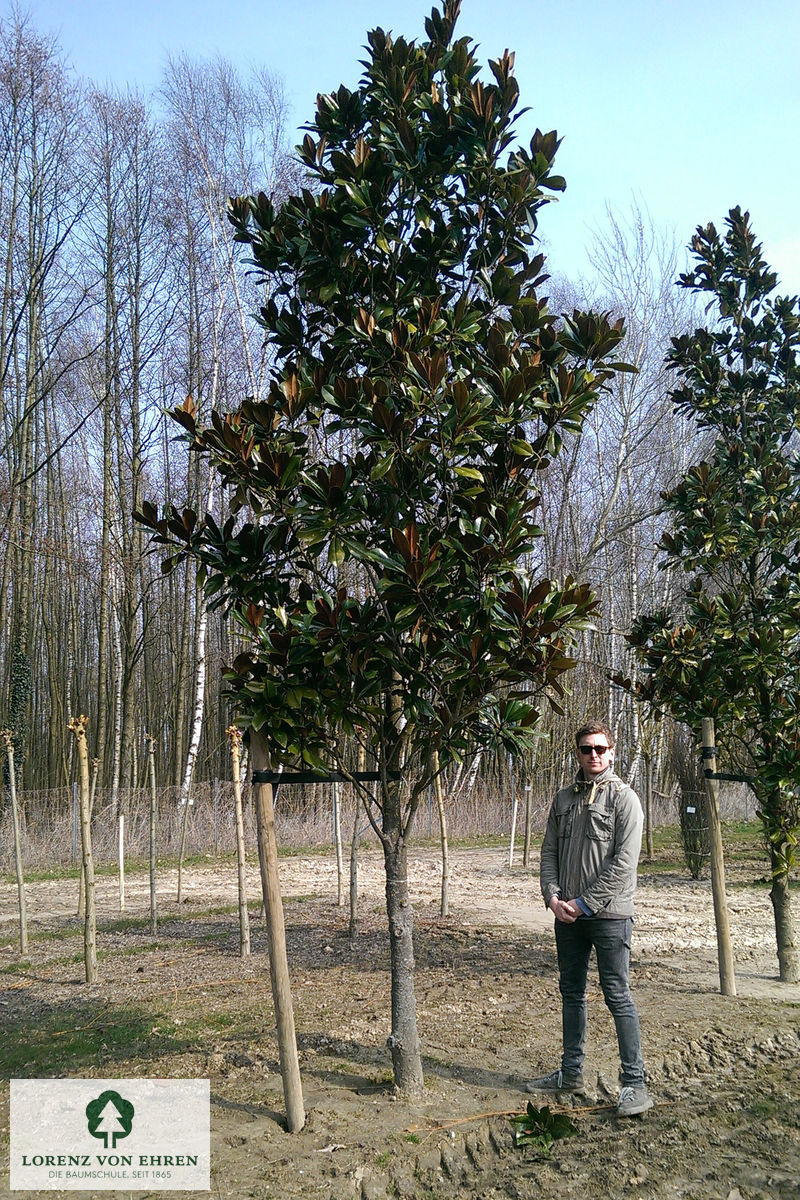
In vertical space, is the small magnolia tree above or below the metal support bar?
above

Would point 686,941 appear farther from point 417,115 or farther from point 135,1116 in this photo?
point 417,115

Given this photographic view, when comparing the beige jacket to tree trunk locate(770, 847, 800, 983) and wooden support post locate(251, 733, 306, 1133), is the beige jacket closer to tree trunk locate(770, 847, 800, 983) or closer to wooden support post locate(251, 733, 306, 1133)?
wooden support post locate(251, 733, 306, 1133)

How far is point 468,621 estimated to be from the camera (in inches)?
164

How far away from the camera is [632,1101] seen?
4250 mm

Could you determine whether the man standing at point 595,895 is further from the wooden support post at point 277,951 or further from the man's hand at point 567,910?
the wooden support post at point 277,951

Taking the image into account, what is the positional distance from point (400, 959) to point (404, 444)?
2459mm

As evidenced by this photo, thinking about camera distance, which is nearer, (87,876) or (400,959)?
(400,959)

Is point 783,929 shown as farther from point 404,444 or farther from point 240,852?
point 404,444

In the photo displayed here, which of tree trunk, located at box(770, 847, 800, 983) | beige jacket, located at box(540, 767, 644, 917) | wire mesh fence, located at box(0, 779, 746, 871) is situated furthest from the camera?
wire mesh fence, located at box(0, 779, 746, 871)

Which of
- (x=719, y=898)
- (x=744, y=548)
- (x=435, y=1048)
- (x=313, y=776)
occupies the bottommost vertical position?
(x=435, y=1048)

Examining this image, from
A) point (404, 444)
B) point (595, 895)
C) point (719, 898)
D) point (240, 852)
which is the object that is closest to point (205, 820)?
point (240, 852)

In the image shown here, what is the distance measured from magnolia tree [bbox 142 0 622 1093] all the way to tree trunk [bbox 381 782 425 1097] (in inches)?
0.5

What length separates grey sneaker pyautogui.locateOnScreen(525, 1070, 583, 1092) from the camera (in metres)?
4.47

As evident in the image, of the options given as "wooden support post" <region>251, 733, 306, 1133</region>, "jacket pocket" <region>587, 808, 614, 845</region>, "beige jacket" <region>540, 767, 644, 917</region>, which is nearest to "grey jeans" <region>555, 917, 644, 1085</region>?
"beige jacket" <region>540, 767, 644, 917</region>
